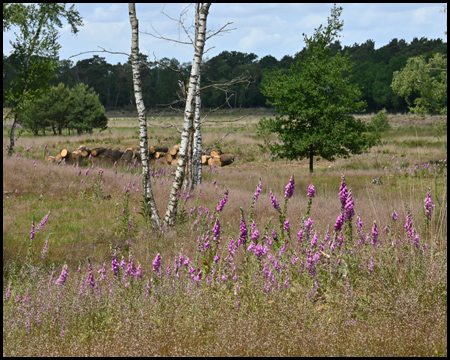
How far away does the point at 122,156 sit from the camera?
74.9 ft

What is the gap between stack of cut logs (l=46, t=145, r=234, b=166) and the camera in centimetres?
2139

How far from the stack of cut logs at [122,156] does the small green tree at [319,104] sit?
6344 mm

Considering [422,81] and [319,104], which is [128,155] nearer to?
[319,104]

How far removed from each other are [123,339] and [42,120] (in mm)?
38474

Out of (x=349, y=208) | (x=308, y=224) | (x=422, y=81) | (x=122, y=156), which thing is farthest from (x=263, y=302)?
(x=422, y=81)

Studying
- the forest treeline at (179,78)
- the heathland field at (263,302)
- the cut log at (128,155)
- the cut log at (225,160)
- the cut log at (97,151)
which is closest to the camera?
the heathland field at (263,302)

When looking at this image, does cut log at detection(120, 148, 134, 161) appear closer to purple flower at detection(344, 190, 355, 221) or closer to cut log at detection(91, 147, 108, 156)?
cut log at detection(91, 147, 108, 156)

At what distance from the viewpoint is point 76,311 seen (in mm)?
4332

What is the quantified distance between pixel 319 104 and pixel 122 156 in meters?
9.89

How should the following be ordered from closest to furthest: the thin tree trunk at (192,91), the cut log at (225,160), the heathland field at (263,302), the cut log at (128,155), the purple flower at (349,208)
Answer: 1. the heathland field at (263,302)
2. the purple flower at (349,208)
3. the thin tree trunk at (192,91)
4. the cut log at (128,155)
5. the cut log at (225,160)

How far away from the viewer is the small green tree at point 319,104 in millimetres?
18422

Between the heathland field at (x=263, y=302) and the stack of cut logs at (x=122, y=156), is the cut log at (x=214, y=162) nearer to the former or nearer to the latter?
the stack of cut logs at (x=122, y=156)

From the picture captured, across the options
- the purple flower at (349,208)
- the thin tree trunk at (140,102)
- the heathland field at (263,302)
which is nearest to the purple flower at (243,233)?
the heathland field at (263,302)

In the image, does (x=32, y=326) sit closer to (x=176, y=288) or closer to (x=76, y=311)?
(x=76, y=311)
